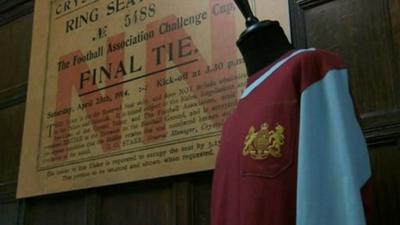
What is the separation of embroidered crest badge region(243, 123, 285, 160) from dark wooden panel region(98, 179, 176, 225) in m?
0.70

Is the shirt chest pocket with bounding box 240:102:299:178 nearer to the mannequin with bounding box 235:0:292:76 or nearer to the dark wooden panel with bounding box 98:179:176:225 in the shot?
the mannequin with bounding box 235:0:292:76

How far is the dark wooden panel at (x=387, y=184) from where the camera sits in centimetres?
123

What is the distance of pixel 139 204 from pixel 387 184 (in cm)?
86

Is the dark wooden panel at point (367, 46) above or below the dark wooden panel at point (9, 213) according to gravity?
above

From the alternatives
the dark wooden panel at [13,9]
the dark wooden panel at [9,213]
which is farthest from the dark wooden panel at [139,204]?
the dark wooden panel at [13,9]

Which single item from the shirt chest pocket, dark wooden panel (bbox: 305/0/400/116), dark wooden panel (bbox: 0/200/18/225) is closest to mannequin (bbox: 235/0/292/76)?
the shirt chest pocket

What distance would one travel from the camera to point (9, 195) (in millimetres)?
2217

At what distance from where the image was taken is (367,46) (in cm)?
137

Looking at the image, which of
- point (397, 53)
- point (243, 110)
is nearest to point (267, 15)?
point (397, 53)

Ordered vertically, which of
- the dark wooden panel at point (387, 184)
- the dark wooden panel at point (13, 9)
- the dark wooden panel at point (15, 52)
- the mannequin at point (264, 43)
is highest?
the dark wooden panel at point (13, 9)

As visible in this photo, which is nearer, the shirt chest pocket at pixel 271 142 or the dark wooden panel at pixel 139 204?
the shirt chest pocket at pixel 271 142

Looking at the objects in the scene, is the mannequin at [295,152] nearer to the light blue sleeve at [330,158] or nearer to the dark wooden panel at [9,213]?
the light blue sleeve at [330,158]

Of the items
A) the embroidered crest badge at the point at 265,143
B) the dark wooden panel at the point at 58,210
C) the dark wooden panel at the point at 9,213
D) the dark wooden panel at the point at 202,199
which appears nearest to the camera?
the embroidered crest badge at the point at 265,143

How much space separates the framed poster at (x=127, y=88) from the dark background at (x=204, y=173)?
7 cm
